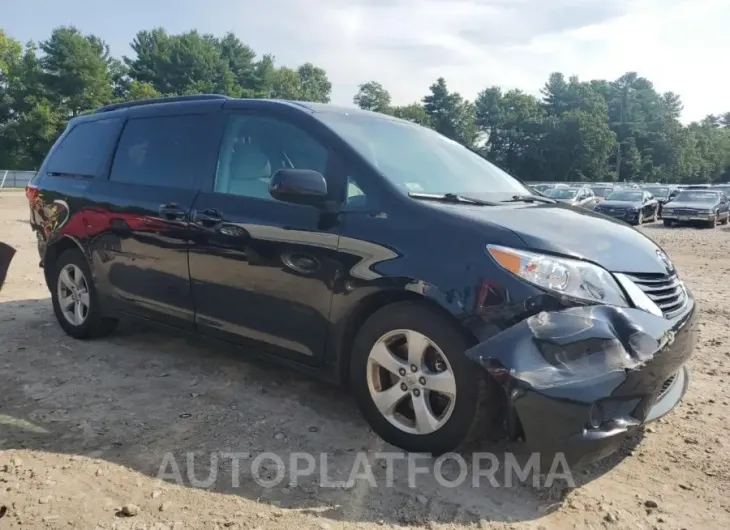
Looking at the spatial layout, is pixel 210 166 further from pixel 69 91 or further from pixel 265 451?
pixel 69 91

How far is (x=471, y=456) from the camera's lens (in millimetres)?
3123

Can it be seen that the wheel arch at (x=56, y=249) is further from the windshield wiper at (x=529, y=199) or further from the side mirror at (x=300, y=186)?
the windshield wiper at (x=529, y=199)

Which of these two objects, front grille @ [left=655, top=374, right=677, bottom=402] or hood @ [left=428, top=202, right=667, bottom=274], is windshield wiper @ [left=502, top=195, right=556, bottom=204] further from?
front grille @ [left=655, top=374, right=677, bottom=402]

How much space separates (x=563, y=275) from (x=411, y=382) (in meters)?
0.89

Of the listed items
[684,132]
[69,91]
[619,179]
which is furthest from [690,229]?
Answer: [684,132]

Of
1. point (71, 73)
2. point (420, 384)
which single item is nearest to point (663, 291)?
point (420, 384)

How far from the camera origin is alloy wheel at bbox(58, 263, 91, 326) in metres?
5.00

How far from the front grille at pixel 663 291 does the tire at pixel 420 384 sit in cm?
90

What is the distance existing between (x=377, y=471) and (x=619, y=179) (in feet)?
279

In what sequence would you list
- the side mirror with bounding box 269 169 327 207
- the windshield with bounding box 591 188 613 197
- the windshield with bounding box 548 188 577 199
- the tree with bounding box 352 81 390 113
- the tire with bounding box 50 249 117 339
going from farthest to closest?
the tree with bounding box 352 81 390 113
the windshield with bounding box 591 188 613 197
the windshield with bounding box 548 188 577 199
the tire with bounding box 50 249 117 339
the side mirror with bounding box 269 169 327 207

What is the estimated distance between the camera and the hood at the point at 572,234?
113 inches

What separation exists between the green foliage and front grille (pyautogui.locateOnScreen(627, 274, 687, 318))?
151 ft

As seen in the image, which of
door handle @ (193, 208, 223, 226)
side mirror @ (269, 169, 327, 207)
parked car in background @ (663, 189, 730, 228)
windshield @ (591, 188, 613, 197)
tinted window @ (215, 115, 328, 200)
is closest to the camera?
side mirror @ (269, 169, 327, 207)

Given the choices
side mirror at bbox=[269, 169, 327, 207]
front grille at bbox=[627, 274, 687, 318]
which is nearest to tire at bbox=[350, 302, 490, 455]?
side mirror at bbox=[269, 169, 327, 207]
